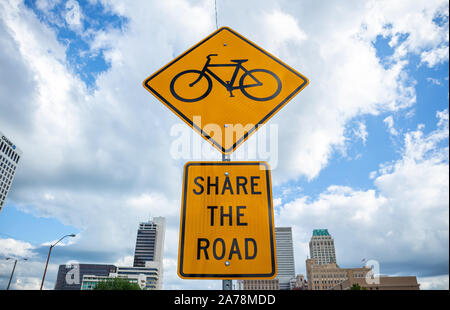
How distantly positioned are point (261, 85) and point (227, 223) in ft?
3.93

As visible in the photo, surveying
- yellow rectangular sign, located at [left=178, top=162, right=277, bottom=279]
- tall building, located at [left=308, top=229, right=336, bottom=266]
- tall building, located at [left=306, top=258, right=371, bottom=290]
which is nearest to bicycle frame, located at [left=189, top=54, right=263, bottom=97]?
yellow rectangular sign, located at [left=178, top=162, right=277, bottom=279]

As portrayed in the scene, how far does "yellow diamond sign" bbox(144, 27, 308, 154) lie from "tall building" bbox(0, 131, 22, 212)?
141616 millimetres

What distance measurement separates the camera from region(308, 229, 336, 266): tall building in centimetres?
19325

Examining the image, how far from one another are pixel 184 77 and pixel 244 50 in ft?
2.06

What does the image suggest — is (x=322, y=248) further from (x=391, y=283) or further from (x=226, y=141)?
(x=226, y=141)

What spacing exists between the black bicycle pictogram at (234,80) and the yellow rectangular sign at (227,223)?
66 cm

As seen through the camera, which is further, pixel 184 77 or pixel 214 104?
pixel 184 77

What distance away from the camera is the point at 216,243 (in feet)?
5.40

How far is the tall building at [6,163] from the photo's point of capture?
365ft

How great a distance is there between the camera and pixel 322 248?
643 feet

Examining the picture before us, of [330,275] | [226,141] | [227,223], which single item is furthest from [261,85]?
[330,275]
